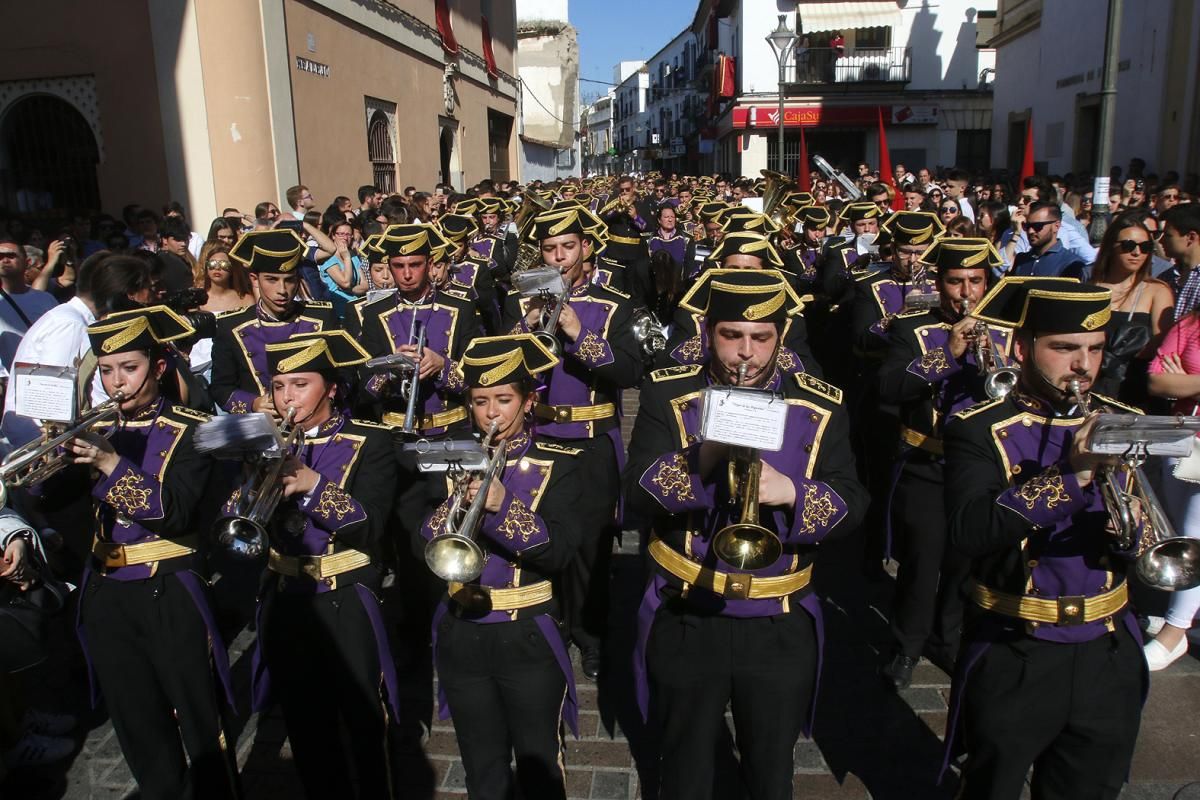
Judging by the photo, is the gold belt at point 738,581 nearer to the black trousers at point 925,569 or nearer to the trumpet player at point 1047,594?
the trumpet player at point 1047,594

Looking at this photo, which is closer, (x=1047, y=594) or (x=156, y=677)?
(x=1047, y=594)

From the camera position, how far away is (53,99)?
1369cm

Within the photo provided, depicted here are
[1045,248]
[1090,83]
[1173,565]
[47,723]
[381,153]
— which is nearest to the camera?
[1173,565]

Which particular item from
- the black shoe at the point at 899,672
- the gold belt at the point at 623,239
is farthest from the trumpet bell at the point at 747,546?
the gold belt at the point at 623,239

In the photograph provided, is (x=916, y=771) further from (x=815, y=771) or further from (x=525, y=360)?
(x=525, y=360)

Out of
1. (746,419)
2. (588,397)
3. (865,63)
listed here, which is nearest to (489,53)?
(865,63)

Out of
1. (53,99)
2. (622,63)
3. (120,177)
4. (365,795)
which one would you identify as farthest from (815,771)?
(622,63)

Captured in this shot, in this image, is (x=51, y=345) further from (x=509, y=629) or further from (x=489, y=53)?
(x=489, y=53)

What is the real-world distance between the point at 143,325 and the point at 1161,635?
213 inches

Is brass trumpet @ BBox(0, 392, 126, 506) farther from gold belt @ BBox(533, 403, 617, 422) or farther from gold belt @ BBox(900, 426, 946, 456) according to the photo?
gold belt @ BBox(900, 426, 946, 456)

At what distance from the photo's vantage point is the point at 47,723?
4.85 metres

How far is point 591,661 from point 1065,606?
2803mm

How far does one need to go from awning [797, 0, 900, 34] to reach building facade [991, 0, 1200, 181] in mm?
7999

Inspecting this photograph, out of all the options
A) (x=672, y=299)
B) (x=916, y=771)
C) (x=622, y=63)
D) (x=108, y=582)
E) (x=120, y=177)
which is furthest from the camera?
(x=622, y=63)
